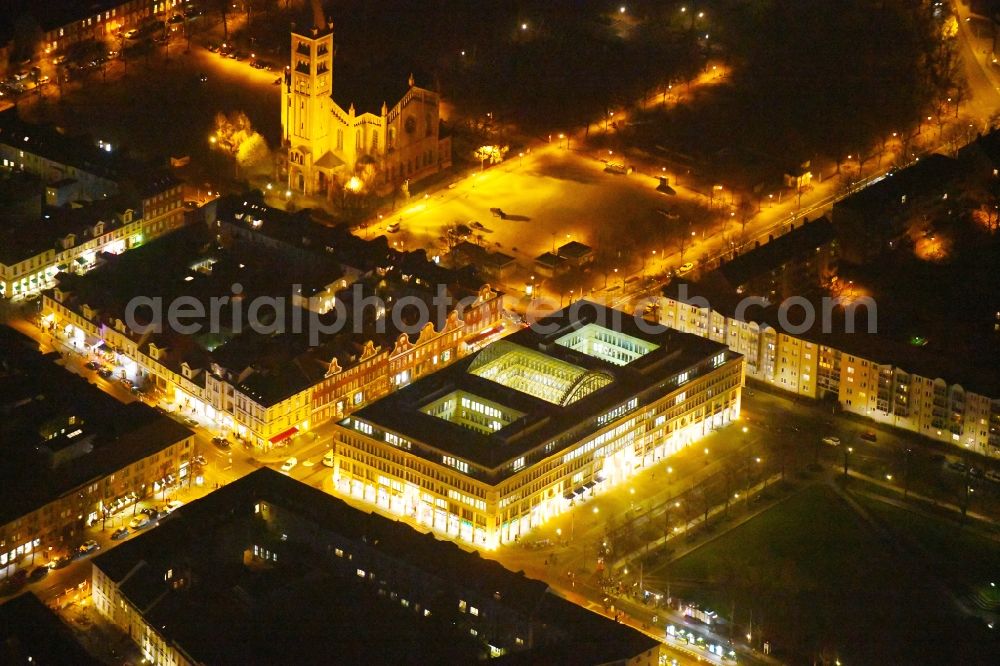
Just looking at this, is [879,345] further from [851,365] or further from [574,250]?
[574,250]

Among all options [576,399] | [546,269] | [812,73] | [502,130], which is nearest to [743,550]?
[576,399]

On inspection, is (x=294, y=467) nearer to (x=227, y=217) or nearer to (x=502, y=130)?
(x=227, y=217)

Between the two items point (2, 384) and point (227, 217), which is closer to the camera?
point (2, 384)

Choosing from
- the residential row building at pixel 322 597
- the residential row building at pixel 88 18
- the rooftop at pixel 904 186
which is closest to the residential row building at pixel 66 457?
the residential row building at pixel 322 597

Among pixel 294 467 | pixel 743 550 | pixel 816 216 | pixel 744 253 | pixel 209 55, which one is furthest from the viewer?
pixel 209 55

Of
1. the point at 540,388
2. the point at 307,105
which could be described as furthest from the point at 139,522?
the point at 307,105

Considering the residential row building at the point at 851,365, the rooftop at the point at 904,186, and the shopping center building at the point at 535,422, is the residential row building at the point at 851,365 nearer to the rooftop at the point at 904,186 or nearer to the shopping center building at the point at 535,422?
the shopping center building at the point at 535,422
